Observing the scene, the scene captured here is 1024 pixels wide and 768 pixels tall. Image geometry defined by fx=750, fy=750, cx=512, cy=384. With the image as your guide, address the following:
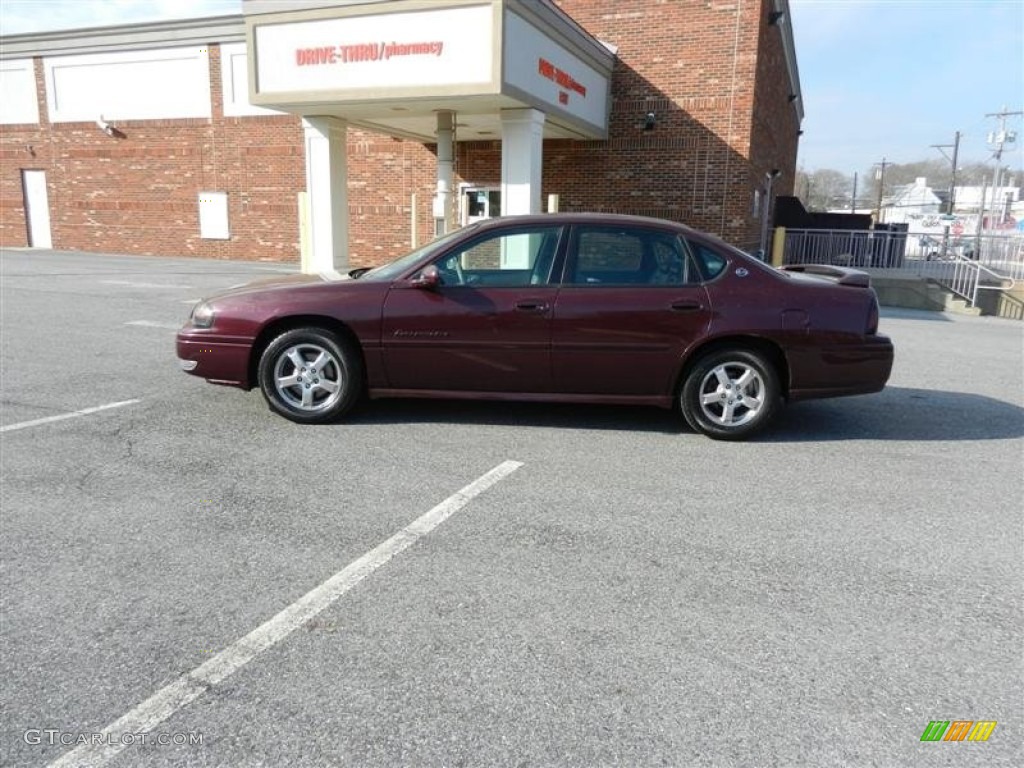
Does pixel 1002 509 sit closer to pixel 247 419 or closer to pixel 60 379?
pixel 247 419

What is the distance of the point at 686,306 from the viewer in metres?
5.34

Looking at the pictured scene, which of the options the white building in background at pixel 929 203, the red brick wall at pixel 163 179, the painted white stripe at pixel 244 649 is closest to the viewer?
the painted white stripe at pixel 244 649

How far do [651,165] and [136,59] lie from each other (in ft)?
51.7

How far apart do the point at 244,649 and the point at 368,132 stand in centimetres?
1827

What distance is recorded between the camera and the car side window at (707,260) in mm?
5449

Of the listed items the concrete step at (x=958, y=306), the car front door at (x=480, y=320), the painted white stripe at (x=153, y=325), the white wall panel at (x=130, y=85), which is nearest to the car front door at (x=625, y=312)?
the car front door at (x=480, y=320)

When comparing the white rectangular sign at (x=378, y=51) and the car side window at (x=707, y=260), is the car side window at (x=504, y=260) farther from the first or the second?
the white rectangular sign at (x=378, y=51)

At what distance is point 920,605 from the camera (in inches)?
126

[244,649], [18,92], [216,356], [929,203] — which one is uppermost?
[18,92]

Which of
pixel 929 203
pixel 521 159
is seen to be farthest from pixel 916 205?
pixel 521 159

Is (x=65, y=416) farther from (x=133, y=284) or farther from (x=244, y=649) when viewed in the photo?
(x=133, y=284)

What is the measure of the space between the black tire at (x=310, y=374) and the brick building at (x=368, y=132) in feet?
23.8

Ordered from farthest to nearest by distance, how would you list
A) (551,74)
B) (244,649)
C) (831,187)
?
(831,187), (551,74), (244,649)

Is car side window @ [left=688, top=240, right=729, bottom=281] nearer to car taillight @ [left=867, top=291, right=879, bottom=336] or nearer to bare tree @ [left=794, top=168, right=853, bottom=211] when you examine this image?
car taillight @ [left=867, top=291, right=879, bottom=336]
